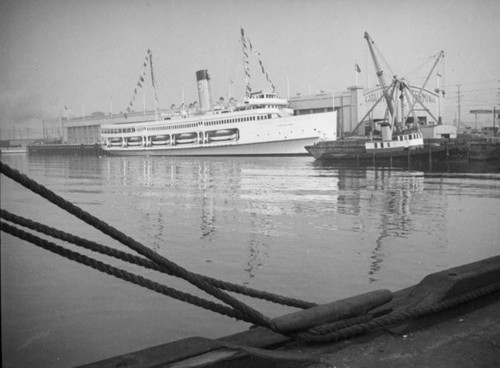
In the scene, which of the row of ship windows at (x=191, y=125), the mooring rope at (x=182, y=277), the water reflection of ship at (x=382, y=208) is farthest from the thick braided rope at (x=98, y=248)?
the row of ship windows at (x=191, y=125)

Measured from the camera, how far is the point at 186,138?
155 feet

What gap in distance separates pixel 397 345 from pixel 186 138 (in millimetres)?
45945

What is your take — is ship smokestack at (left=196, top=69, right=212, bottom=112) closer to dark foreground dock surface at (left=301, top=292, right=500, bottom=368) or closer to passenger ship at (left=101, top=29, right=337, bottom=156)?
passenger ship at (left=101, top=29, right=337, bottom=156)

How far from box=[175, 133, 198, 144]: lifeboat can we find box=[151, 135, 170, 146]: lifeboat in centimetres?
157

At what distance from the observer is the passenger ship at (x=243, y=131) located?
38031 millimetres

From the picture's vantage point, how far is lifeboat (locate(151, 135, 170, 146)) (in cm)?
4950

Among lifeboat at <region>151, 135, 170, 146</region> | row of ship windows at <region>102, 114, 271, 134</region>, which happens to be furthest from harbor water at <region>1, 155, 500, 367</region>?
lifeboat at <region>151, 135, 170, 146</region>

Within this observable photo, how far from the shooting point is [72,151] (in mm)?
66938

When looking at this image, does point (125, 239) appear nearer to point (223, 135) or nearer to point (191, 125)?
point (223, 135)

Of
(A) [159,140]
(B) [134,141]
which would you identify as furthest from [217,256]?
(B) [134,141]

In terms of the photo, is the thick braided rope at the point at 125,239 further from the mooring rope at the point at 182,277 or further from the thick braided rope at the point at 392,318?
the thick braided rope at the point at 392,318

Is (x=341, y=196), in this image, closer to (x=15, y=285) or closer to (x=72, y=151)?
(x=15, y=285)

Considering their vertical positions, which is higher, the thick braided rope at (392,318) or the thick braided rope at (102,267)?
the thick braided rope at (102,267)

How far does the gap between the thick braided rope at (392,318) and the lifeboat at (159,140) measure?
48.1 meters
